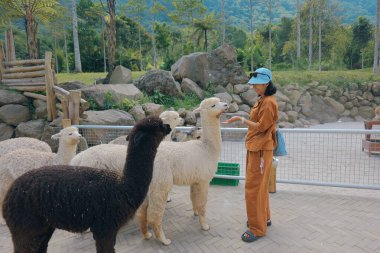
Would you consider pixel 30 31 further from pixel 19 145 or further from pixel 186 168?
pixel 186 168

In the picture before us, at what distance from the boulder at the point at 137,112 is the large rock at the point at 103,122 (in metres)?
0.65

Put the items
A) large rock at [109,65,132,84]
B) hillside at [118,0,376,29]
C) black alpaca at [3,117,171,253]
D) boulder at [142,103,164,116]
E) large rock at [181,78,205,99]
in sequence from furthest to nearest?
hillside at [118,0,376,29]
large rock at [181,78,205,99]
large rock at [109,65,132,84]
boulder at [142,103,164,116]
black alpaca at [3,117,171,253]

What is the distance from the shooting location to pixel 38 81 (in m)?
9.01

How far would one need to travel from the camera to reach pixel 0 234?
404 centimetres

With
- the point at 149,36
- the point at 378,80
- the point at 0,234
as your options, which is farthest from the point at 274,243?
the point at 149,36

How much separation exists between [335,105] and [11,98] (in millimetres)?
16165

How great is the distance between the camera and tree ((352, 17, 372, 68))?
30.6 metres

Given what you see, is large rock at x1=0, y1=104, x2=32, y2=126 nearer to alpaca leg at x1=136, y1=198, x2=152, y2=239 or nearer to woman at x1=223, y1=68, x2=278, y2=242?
alpaca leg at x1=136, y1=198, x2=152, y2=239

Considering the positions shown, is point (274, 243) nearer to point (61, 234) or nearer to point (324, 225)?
point (324, 225)

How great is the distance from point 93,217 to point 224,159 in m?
5.35

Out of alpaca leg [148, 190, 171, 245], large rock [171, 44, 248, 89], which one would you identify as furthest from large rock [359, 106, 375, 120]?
alpaca leg [148, 190, 171, 245]

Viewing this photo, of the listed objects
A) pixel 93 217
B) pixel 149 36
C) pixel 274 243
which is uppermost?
pixel 149 36

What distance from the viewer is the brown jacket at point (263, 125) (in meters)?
3.50

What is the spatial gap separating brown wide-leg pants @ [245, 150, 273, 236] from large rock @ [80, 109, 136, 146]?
3.59 meters
